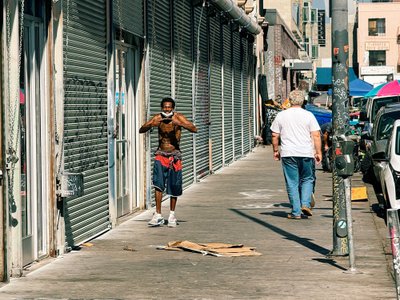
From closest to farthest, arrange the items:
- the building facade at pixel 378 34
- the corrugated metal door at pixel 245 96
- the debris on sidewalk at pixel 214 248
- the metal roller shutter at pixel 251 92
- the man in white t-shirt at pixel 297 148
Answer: the debris on sidewalk at pixel 214 248 → the man in white t-shirt at pixel 297 148 → the corrugated metal door at pixel 245 96 → the metal roller shutter at pixel 251 92 → the building facade at pixel 378 34

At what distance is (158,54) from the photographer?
62.3 ft

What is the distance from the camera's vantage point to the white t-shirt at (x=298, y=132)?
1594 centimetres

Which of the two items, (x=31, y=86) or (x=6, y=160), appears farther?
(x=31, y=86)

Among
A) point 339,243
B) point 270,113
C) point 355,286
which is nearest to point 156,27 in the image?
point 339,243

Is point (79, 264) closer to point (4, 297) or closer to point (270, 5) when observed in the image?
point (4, 297)

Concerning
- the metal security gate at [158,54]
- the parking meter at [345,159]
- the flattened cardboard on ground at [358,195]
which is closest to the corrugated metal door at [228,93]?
the metal security gate at [158,54]

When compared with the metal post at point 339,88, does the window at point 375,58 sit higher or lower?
higher

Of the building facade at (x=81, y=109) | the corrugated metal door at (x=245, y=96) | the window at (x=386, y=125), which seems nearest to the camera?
the building facade at (x=81, y=109)

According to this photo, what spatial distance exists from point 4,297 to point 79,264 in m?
2.10

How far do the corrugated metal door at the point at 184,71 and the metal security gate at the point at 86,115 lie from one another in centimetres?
658

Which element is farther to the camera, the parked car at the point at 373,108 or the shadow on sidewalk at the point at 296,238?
the parked car at the point at 373,108

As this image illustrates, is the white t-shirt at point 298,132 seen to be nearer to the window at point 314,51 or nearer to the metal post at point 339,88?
the metal post at point 339,88

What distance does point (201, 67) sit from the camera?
24.9m

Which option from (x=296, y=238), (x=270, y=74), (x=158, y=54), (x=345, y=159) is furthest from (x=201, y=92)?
(x=270, y=74)
